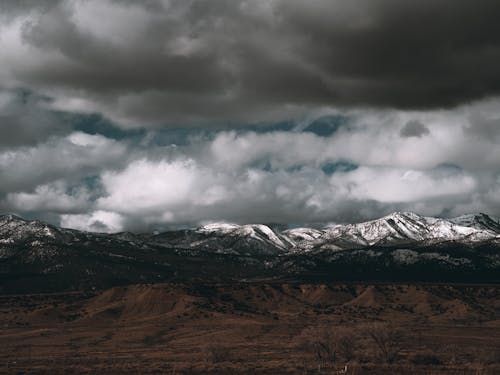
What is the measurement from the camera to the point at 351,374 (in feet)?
349

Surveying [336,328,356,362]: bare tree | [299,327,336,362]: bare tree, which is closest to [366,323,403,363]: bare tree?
[336,328,356,362]: bare tree

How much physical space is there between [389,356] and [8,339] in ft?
448

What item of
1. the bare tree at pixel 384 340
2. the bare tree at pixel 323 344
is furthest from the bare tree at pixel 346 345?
the bare tree at pixel 384 340

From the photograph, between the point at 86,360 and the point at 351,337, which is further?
the point at 86,360

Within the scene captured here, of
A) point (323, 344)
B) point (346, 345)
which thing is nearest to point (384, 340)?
point (346, 345)

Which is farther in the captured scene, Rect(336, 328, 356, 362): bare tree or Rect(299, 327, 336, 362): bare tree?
Rect(299, 327, 336, 362): bare tree

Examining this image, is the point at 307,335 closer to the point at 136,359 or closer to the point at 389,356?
the point at 389,356

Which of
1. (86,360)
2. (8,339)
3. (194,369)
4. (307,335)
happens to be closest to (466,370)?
(307,335)

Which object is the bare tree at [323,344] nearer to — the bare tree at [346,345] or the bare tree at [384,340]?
the bare tree at [346,345]

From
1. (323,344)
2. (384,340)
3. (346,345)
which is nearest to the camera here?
(346,345)

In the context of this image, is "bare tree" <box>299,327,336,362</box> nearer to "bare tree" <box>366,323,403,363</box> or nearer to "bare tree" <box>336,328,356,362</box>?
"bare tree" <box>336,328,356,362</box>

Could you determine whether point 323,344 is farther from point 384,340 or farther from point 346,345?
point 384,340

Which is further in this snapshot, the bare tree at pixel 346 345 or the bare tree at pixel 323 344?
the bare tree at pixel 323 344

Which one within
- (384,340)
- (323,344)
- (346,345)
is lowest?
(346,345)
